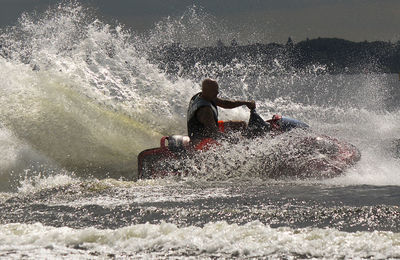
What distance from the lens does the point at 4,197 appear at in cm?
877

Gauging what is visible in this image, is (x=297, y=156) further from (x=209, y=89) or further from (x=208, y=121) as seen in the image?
(x=209, y=89)

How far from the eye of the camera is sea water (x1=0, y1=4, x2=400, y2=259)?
5.41m

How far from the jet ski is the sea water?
0.51 ft

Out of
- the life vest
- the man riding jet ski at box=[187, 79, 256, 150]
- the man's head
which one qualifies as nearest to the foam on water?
the man riding jet ski at box=[187, 79, 256, 150]

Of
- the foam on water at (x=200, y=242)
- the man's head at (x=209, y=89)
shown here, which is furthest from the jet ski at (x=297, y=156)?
the foam on water at (x=200, y=242)

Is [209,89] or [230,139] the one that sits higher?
[209,89]

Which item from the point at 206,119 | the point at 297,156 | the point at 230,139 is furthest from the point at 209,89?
the point at 297,156

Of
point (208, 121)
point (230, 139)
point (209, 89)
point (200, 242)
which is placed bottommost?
point (200, 242)

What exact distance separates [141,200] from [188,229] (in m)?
2.01

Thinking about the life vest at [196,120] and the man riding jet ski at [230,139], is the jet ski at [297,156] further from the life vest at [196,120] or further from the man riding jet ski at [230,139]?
the life vest at [196,120]

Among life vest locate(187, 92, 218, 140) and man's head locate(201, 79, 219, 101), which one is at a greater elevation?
man's head locate(201, 79, 219, 101)

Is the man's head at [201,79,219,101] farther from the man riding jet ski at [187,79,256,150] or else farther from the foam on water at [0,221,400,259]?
the foam on water at [0,221,400,259]

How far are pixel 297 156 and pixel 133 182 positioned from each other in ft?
8.11

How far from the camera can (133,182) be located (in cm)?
965
